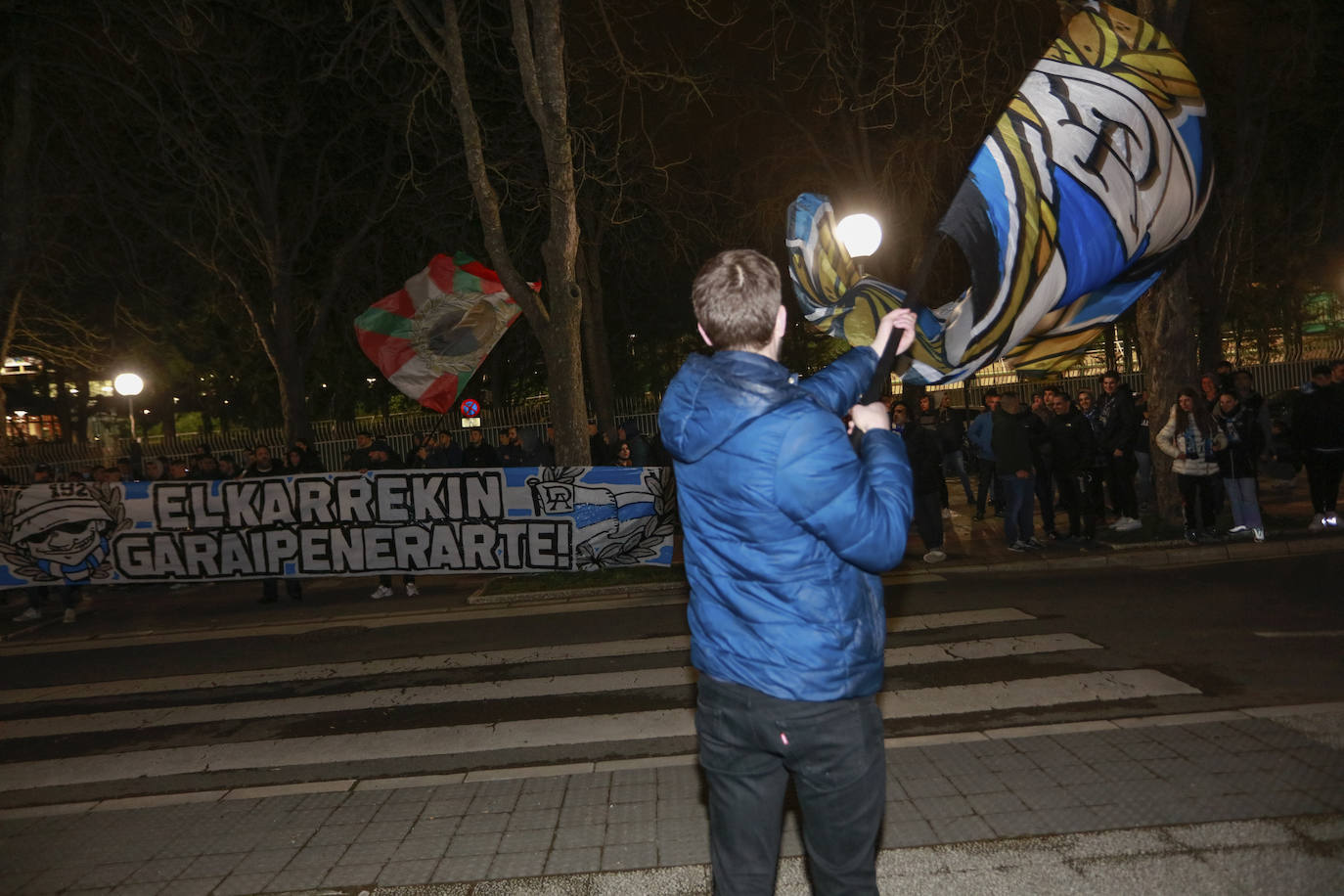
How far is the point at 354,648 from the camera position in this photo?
9422mm

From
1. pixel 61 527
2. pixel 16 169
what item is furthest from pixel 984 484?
pixel 16 169

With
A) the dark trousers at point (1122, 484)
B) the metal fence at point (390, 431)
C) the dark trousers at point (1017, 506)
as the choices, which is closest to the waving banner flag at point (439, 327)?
the dark trousers at point (1017, 506)

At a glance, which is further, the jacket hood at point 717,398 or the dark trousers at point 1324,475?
the dark trousers at point 1324,475

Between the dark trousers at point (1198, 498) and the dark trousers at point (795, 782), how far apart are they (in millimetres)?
10506

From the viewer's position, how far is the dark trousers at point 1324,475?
39.0 feet

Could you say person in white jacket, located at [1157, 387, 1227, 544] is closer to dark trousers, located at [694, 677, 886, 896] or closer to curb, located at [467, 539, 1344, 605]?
curb, located at [467, 539, 1344, 605]

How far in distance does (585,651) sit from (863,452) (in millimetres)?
6381

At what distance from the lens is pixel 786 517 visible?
7.93 feet

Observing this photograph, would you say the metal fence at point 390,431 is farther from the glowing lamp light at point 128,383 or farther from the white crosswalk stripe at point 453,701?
the white crosswalk stripe at point 453,701

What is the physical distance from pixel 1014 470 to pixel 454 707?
762 centimetres

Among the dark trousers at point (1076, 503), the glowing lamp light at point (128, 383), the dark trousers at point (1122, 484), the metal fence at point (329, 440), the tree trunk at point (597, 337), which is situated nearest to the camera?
the dark trousers at point (1076, 503)

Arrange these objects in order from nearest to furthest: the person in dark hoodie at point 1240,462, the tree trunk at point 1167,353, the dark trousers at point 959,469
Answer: the person in dark hoodie at point 1240,462 < the tree trunk at point 1167,353 < the dark trousers at point 959,469

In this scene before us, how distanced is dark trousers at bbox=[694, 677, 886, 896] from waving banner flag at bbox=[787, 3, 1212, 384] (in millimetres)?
1066

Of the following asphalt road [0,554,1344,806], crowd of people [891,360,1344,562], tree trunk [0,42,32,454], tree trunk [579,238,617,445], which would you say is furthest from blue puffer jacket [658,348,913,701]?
tree trunk [579,238,617,445]
